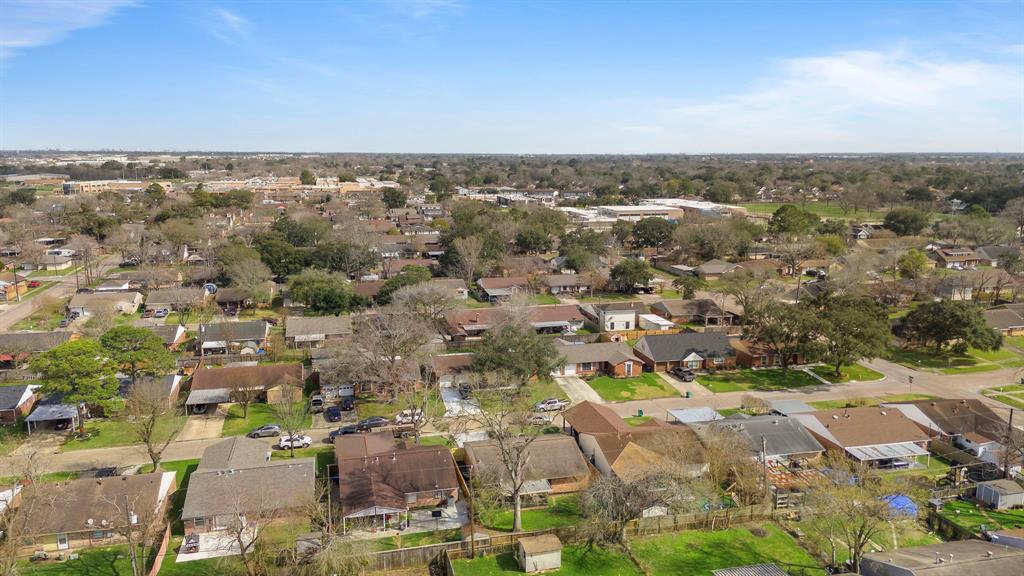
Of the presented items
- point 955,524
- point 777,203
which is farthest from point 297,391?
point 777,203

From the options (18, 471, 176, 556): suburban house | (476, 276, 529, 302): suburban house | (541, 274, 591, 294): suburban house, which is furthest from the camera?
(541, 274, 591, 294): suburban house

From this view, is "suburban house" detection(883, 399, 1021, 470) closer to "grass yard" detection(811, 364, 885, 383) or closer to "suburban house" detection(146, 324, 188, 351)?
"grass yard" detection(811, 364, 885, 383)

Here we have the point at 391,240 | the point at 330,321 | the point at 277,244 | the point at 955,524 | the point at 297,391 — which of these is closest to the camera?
the point at 955,524

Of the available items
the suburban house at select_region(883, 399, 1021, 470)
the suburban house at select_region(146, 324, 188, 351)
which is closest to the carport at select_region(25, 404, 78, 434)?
the suburban house at select_region(146, 324, 188, 351)

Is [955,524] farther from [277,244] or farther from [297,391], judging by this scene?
[277,244]

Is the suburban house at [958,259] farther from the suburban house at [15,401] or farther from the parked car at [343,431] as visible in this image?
the suburban house at [15,401]

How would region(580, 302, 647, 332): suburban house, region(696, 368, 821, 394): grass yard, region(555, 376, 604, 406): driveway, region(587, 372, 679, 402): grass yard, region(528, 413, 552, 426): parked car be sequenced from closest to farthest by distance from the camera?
region(528, 413, 552, 426): parked car
region(555, 376, 604, 406): driveway
region(587, 372, 679, 402): grass yard
region(696, 368, 821, 394): grass yard
region(580, 302, 647, 332): suburban house
